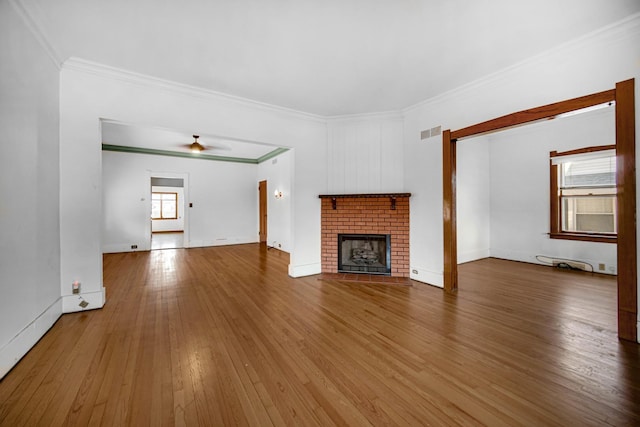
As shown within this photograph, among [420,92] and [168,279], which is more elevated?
[420,92]

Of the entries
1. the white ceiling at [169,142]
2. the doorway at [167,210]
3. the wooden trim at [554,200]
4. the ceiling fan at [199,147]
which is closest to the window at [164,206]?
the doorway at [167,210]

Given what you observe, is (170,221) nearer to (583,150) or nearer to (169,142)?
(169,142)

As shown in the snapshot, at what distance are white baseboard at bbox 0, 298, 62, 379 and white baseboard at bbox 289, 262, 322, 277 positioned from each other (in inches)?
109

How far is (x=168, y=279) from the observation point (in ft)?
12.9

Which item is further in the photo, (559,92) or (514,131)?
(514,131)

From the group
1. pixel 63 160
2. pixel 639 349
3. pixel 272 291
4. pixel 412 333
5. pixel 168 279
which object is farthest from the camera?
pixel 168 279

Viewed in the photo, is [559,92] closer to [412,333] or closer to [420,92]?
[420,92]

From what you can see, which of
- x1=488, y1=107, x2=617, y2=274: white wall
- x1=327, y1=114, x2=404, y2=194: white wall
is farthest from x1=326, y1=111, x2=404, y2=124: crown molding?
x1=488, y1=107, x2=617, y2=274: white wall

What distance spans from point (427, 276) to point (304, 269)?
6.52ft

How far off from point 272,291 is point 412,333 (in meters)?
1.92

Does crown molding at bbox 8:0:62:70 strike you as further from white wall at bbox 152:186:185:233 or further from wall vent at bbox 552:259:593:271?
white wall at bbox 152:186:185:233

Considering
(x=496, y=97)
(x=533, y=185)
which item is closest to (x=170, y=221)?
(x=496, y=97)

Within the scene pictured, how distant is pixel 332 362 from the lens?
1.83 metres

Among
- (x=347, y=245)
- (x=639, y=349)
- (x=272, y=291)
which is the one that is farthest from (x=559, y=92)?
(x=272, y=291)
